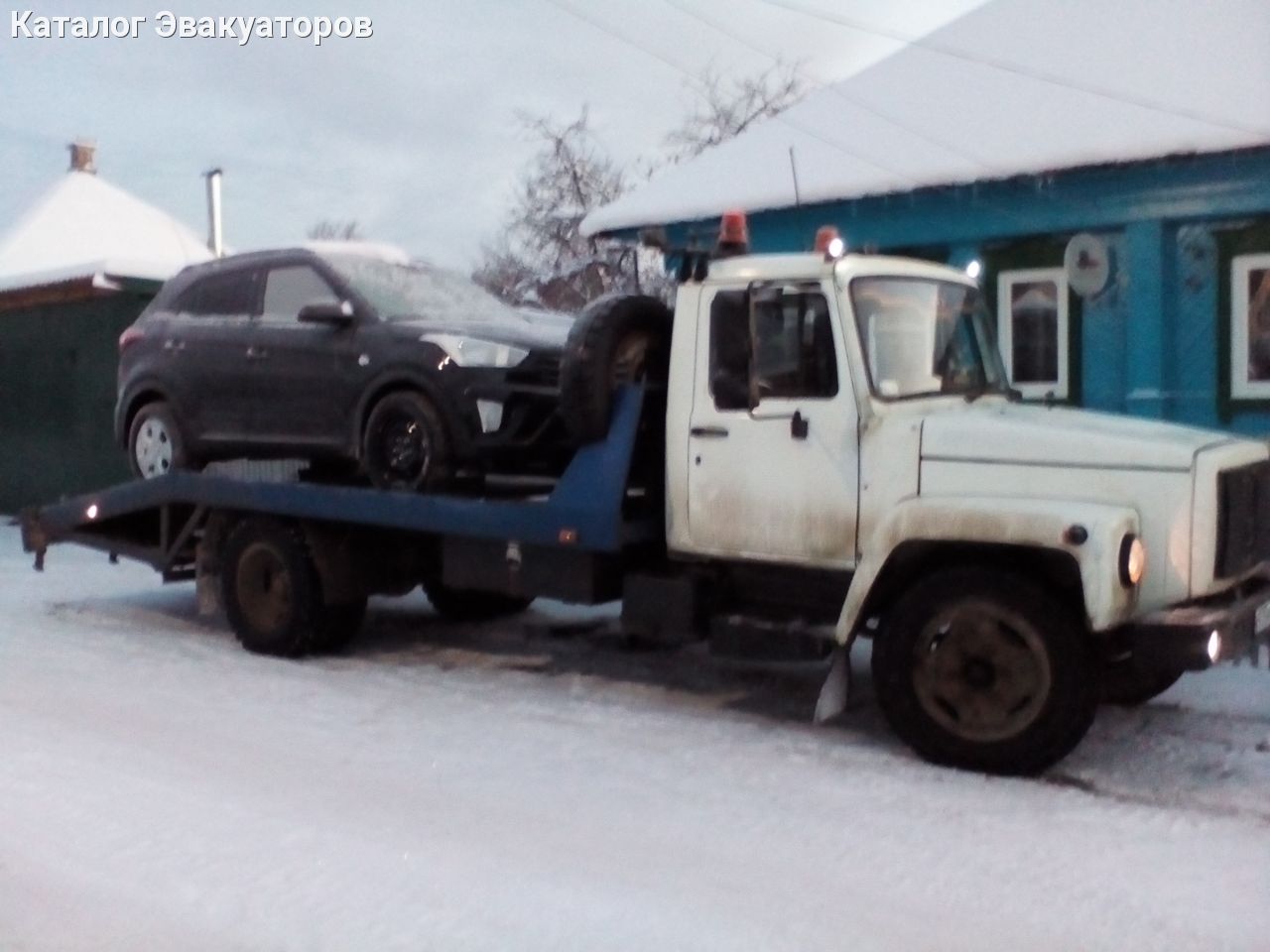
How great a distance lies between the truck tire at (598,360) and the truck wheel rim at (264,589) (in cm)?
252

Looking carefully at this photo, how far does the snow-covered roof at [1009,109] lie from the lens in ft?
33.2

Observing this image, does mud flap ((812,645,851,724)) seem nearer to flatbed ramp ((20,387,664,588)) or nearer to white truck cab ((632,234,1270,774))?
white truck cab ((632,234,1270,774))

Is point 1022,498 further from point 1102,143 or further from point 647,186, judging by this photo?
point 647,186

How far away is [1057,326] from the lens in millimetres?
11203

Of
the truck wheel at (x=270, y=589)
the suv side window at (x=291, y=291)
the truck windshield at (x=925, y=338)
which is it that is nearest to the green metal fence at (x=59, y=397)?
the suv side window at (x=291, y=291)

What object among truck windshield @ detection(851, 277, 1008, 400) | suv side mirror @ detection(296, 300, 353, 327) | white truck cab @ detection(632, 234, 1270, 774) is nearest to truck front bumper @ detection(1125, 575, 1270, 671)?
white truck cab @ detection(632, 234, 1270, 774)

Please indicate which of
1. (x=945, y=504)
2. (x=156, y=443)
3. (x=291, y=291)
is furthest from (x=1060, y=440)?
(x=156, y=443)

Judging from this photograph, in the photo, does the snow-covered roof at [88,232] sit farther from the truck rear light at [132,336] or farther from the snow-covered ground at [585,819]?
the snow-covered ground at [585,819]

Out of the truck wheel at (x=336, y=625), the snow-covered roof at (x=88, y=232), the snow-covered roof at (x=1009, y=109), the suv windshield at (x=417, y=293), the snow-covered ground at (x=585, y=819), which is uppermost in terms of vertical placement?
the snow-covered roof at (x=88, y=232)

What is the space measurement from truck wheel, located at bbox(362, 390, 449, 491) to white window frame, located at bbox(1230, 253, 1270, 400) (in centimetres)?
671

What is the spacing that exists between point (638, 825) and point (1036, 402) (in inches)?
125

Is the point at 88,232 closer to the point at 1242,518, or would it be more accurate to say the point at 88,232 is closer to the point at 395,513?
the point at 395,513

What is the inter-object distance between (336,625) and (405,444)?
4.65 ft

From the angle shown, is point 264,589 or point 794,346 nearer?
point 794,346
